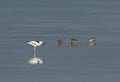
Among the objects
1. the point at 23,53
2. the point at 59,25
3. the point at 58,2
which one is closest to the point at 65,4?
the point at 58,2

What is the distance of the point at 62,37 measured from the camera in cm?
3142

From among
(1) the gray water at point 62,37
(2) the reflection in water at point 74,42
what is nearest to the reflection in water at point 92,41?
(1) the gray water at point 62,37

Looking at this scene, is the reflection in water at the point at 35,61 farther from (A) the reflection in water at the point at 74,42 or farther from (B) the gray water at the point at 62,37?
(A) the reflection in water at the point at 74,42

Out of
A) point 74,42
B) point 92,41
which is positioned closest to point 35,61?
point 74,42

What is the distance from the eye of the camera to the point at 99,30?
33.4 metres

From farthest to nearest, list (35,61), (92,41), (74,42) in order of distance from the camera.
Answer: (92,41) < (74,42) < (35,61)

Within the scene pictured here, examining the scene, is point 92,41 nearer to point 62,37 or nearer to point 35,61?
point 62,37

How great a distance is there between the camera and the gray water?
25.1 meters

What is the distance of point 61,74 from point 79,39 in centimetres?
603

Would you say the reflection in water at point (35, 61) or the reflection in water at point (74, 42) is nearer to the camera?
the reflection in water at point (35, 61)

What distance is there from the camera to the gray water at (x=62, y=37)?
988 inches

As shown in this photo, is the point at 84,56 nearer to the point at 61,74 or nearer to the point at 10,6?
the point at 61,74

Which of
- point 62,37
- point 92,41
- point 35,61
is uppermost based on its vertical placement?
point 62,37

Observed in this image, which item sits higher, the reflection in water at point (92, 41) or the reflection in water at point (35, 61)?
the reflection in water at point (92, 41)
